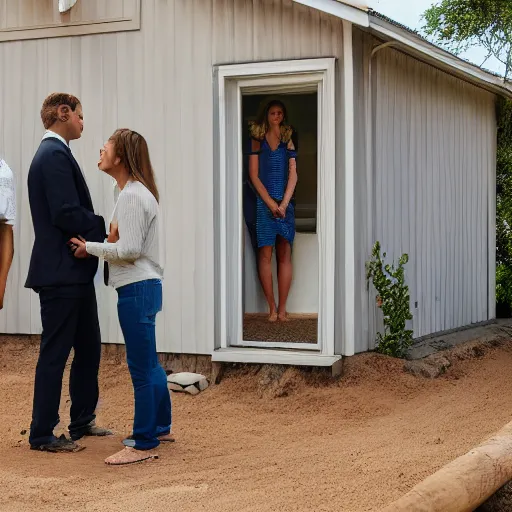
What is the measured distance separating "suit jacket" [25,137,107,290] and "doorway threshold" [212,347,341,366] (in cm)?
227

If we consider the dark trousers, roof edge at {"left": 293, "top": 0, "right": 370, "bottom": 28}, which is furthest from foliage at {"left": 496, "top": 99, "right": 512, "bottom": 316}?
the dark trousers

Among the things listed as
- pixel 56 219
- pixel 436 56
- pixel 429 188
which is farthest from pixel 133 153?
pixel 429 188

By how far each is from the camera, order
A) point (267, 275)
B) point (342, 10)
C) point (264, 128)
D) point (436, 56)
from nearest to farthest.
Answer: point (342, 10)
point (436, 56)
point (264, 128)
point (267, 275)

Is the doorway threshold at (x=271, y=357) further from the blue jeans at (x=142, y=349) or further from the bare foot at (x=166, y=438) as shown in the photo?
the blue jeans at (x=142, y=349)

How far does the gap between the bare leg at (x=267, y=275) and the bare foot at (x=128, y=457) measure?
3.50 m

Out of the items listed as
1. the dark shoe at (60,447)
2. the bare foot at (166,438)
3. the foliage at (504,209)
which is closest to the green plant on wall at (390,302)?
the bare foot at (166,438)

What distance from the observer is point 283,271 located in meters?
8.94

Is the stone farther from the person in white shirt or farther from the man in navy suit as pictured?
the man in navy suit

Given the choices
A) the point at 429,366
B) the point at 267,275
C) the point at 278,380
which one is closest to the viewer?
the point at 278,380

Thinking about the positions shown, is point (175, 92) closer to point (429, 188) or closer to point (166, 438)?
point (429, 188)

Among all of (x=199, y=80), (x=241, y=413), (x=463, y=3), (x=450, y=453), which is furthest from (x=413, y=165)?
(x=463, y=3)

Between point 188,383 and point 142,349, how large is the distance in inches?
90.2

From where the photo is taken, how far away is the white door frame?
7590 mm

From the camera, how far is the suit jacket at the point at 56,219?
5.57 metres
